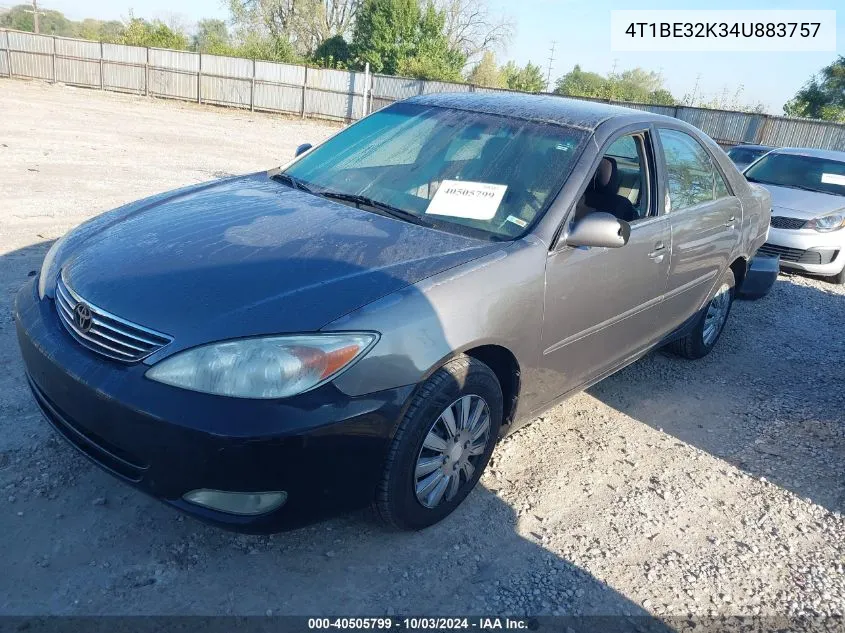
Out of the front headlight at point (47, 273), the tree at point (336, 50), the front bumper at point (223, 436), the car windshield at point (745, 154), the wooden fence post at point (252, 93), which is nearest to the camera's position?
the front bumper at point (223, 436)

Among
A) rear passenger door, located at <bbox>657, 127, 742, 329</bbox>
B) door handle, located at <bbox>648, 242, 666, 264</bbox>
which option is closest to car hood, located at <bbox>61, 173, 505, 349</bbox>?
door handle, located at <bbox>648, 242, 666, 264</bbox>

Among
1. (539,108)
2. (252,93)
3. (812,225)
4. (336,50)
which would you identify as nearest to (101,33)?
(336,50)

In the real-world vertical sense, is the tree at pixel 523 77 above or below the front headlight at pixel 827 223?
above

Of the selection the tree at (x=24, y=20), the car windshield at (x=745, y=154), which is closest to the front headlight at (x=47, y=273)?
the car windshield at (x=745, y=154)

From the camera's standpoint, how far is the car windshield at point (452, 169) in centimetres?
304

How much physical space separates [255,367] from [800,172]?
8989 millimetres

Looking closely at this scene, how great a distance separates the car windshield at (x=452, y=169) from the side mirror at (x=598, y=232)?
204 millimetres

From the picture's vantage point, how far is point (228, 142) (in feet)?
51.4

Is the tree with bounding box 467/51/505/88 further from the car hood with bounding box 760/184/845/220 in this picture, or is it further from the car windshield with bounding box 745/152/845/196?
the car hood with bounding box 760/184/845/220

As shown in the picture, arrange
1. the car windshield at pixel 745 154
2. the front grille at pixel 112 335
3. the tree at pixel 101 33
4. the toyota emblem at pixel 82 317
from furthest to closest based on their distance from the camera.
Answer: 1. the tree at pixel 101 33
2. the car windshield at pixel 745 154
3. the toyota emblem at pixel 82 317
4. the front grille at pixel 112 335

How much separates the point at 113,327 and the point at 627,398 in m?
3.18

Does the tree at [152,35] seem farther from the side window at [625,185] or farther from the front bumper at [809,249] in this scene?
the side window at [625,185]

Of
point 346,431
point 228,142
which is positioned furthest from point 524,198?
point 228,142

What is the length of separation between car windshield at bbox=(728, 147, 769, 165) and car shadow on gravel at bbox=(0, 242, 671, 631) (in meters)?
10.3
